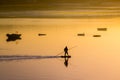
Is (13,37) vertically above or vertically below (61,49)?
above

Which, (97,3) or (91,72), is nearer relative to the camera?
(97,3)

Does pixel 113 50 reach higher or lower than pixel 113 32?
lower

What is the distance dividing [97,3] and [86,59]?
0.57 metres

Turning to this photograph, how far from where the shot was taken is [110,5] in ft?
6.64

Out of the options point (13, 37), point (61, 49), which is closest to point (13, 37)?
point (13, 37)

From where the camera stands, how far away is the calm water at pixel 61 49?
7.25 ft

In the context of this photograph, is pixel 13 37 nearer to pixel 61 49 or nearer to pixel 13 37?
pixel 13 37

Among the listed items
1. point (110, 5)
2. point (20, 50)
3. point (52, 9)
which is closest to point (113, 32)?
point (110, 5)

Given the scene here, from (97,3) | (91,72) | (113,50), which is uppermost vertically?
(97,3)

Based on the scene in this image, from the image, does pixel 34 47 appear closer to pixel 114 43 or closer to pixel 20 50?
pixel 20 50

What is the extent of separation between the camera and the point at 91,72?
2.21 metres

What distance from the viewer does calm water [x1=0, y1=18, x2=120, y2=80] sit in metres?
2.21

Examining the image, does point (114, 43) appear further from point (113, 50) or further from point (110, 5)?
point (110, 5)

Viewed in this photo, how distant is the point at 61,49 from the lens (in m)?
2.24
